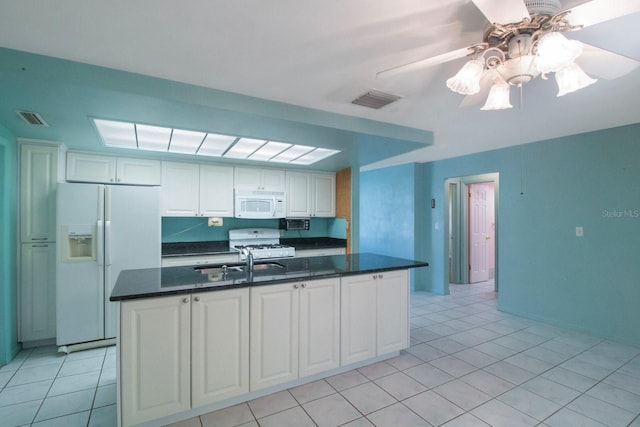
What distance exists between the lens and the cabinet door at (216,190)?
428 centimetres

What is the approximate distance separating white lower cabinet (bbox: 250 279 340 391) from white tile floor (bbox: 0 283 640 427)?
0.17 m

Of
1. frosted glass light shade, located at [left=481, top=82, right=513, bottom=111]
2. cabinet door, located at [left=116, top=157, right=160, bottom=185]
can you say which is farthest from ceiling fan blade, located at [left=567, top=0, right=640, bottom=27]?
cabinet door, located at [left=116, top=157, right=160, bottom=185]

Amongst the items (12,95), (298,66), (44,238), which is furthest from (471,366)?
(44,238)

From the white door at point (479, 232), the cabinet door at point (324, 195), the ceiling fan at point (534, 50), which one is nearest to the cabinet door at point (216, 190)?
the cabinet door at point (324, 195)

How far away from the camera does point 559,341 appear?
128 inches

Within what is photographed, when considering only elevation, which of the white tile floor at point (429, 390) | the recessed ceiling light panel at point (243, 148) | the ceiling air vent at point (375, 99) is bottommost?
the white tile floor at point (429, 390)

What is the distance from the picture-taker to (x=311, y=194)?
16.7ft

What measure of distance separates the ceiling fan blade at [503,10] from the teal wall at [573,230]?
120 inches

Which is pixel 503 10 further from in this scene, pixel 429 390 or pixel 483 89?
pixel 429 390

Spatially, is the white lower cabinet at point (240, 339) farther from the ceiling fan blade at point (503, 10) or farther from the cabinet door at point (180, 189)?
the cabinet door at point (180, 189)

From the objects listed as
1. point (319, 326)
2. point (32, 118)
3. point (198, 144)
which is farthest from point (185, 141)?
point (319, 326)

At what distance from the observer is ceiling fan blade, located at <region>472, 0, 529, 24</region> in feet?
3.66

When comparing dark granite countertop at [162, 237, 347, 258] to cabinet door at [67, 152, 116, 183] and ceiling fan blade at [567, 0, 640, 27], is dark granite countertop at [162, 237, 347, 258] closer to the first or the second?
cabinet door at [67, 152, 116, 183]

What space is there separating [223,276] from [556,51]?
2.28 m
